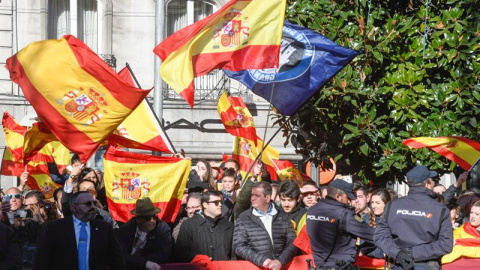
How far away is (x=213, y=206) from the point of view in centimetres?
1317

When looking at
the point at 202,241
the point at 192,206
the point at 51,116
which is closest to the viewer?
the point at 202,241

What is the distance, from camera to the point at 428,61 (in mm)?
15758

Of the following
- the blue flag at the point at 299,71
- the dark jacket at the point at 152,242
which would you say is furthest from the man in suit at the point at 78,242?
the blue flag at the point at 299,71

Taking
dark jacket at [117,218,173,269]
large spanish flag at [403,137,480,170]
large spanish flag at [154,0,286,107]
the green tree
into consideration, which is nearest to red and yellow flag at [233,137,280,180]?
the green tree

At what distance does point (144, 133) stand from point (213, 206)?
7.87ft

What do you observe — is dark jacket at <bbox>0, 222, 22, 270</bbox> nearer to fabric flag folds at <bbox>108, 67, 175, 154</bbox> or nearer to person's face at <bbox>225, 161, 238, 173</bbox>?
fabric flag folds at <bbox>108, 67, 175, 154</bbox>

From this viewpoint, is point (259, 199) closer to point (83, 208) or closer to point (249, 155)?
point (83, 208)

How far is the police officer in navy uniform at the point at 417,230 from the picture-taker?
11.6 m

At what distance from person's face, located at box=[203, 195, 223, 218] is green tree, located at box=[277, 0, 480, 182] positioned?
3.18 metres

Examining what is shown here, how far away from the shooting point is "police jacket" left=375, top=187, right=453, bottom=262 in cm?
1164

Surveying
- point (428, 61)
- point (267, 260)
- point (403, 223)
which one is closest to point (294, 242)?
point (267, 260)

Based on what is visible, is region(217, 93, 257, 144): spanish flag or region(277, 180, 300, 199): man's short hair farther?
region(217, 93, 257, 144): spanish flag

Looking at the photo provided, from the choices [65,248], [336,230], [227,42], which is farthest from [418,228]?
[65,248]

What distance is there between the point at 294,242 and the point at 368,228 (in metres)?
1.07
